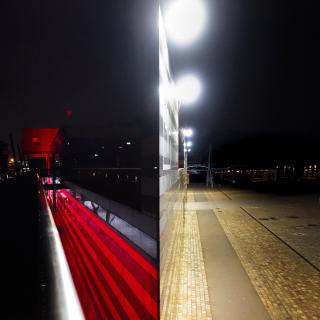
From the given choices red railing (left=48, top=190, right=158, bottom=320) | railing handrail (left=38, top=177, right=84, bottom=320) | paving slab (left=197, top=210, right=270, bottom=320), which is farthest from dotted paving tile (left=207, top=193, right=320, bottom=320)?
railing handrail (left=38, top=177, right=84, bottom=320)

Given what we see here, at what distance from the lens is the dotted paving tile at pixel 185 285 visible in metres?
4.69

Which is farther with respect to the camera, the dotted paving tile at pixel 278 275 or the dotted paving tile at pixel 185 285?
the dotted paving tile at pixel 278 275

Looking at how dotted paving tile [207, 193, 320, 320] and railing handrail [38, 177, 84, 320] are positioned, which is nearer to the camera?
railing handrail [38, 177, 84, 320]

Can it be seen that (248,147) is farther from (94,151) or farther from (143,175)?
(143,175)

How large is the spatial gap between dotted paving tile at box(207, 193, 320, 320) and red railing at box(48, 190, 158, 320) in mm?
1887

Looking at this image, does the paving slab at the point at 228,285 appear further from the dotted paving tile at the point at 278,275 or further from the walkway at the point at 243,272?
the dotted paving tile at the point at 278,275

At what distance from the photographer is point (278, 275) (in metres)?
6.43

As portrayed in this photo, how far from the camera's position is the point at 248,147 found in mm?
113562

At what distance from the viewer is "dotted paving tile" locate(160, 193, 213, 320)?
469 centimetres

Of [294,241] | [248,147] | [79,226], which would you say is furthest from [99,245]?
[248,147]

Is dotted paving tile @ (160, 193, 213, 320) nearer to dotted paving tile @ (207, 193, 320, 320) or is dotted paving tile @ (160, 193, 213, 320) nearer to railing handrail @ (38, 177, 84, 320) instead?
dotted paving tile @ (207, 193, 320, 320)

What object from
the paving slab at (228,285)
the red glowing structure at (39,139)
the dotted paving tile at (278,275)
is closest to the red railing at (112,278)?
the paving slab at (228,285)

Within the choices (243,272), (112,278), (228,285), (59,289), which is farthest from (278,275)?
(59,289)

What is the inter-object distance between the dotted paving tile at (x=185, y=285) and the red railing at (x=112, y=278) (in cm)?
32
